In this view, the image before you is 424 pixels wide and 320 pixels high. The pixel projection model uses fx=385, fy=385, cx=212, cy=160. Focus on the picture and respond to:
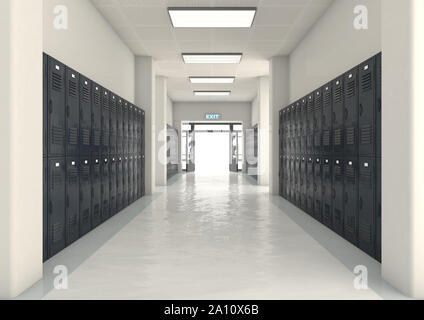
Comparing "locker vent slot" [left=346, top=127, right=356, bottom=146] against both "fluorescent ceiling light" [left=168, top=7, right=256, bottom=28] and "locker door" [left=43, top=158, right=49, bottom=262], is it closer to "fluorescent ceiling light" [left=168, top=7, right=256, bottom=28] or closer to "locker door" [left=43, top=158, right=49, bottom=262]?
"fluorescent ceiling light" [left=168, top=7, right=256, bottom=28]

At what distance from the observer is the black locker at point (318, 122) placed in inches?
212

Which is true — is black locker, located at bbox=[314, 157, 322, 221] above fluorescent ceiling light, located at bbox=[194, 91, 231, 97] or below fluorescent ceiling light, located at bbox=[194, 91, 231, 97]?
below

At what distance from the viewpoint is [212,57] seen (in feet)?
28.6

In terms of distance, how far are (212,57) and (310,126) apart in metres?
3.64

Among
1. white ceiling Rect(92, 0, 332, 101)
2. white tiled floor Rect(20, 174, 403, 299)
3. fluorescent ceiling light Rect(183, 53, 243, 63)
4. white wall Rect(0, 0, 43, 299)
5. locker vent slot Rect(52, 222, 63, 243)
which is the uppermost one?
white ceiling Rect(92, 0, 332, 101)

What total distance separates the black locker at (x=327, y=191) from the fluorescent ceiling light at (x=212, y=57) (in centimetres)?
420

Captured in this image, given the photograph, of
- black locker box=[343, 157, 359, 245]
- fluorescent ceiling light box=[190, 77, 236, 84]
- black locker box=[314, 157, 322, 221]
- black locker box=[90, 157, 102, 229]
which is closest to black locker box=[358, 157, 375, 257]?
black locker box=[343, 157, 359, 245]

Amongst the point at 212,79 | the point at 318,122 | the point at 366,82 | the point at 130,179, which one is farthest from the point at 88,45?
the point at 212,79

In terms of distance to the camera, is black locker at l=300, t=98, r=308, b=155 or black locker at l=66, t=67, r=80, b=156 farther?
black locker at l=300, t=98, r=308, b=155

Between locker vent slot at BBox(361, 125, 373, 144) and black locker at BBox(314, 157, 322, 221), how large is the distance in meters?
1.62

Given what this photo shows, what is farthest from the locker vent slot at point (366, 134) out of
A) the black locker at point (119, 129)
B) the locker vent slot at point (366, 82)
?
the black locker at point (119, 129)

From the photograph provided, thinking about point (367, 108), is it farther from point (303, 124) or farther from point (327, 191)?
point (303, 124)

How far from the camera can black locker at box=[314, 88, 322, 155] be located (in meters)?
5.39
